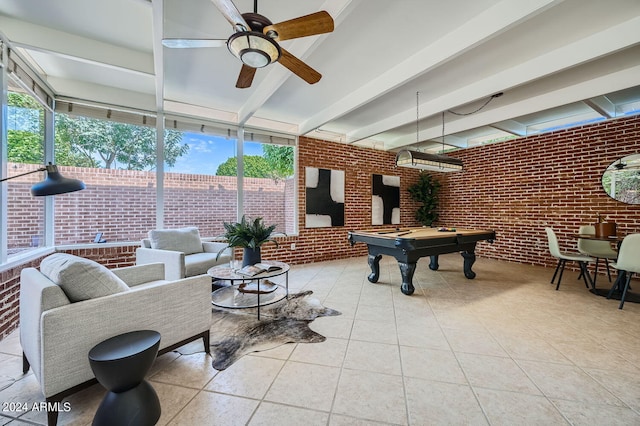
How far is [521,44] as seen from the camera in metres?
2.49

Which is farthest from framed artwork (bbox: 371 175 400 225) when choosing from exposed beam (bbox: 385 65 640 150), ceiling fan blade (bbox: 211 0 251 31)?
ceiling fan blade (bbox: 211 0 251 31)

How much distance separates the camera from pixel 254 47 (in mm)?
1657

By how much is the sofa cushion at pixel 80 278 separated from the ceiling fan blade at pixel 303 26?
1807 millimetres

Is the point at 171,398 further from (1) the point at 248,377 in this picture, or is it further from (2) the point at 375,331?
(2) the point at 375,331

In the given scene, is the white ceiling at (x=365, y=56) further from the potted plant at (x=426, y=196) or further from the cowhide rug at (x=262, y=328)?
the cowhide rug at (x=262, y=328)

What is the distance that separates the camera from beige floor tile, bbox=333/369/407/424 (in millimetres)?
1396

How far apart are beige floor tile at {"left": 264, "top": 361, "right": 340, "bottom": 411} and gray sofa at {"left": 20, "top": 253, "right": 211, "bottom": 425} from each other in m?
0.77

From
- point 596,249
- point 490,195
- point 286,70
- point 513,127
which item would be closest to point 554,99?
point 513,127

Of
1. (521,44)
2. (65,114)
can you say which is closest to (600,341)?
Answer: (521,44)

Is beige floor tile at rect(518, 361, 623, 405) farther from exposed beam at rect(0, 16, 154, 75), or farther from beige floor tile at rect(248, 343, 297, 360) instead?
exposed beam at rect(0, 16, 154, 75)

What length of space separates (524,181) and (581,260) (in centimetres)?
217

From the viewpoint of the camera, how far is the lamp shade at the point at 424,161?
3.68 metres

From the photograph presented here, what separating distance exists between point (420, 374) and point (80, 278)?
7.18 feet

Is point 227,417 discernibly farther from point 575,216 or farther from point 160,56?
point 575,216
